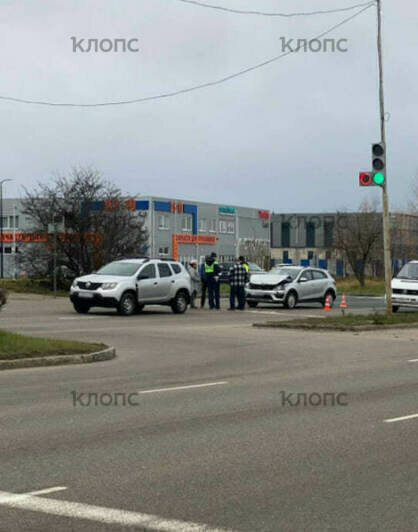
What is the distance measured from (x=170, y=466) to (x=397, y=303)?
25.0 m

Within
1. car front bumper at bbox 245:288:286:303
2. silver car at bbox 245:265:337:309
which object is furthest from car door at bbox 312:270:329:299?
car front bumper at bbox 245:288:286:303

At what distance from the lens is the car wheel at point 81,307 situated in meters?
29.2

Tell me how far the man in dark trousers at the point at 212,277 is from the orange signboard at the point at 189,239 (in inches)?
2243

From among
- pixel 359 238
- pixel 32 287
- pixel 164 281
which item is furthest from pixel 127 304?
pixel 359 238

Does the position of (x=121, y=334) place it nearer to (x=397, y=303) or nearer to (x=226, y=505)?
(x=397, y=303)

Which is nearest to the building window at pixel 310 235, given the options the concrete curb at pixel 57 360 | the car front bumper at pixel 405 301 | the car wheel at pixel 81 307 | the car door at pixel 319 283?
the car door at pixel 319 283

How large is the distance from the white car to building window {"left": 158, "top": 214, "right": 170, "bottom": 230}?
2288 inches

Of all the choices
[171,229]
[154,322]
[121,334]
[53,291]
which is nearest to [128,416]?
[121,334]

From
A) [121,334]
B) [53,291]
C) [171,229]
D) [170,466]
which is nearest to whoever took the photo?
[170,466]

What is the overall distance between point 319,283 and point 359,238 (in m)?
31.1

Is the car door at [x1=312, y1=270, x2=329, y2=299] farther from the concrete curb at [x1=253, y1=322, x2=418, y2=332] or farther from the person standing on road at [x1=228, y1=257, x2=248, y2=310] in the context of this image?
the concrete curb at [x1=253, y1=322, x2=418, y2=332]

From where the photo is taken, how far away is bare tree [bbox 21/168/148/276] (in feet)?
137

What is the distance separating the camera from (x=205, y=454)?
8.39m

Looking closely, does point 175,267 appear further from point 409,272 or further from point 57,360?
point 57,360
